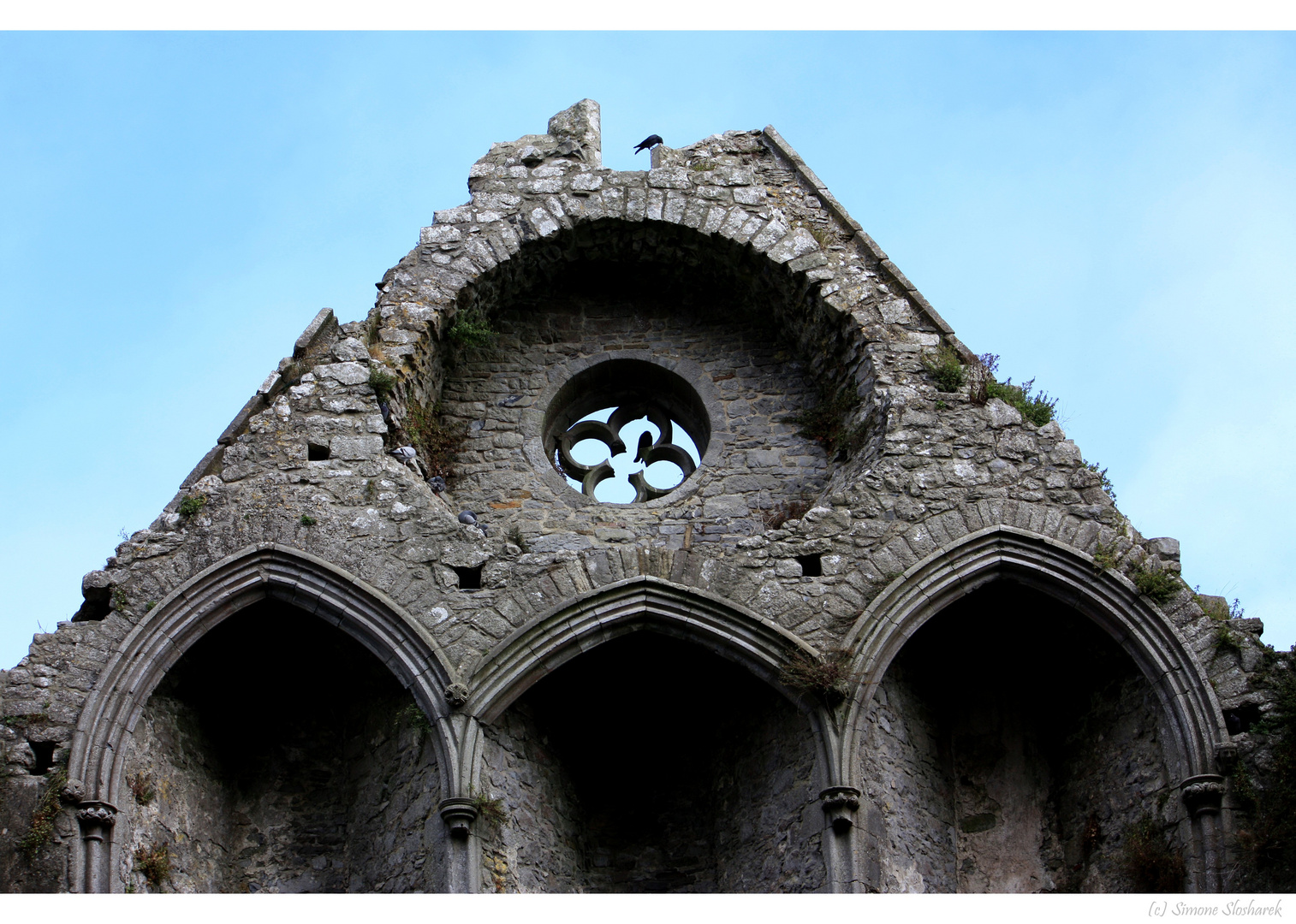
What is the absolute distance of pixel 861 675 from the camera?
10.7m

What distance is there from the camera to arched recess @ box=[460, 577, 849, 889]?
35.1 feet

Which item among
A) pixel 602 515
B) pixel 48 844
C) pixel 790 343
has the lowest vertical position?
pixel 48 844

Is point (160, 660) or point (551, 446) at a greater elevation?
point (551, 446)

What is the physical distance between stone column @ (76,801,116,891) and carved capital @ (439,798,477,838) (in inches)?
75.6

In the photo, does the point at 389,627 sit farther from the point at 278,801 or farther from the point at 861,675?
the point at 861,675

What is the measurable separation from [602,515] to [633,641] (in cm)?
142

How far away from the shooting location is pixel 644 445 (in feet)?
43.3

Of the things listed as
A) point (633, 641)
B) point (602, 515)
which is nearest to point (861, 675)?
point (633, 641)

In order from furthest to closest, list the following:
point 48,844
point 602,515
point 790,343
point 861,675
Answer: point 790,343, point 602,515, point 861,675, point 48,844

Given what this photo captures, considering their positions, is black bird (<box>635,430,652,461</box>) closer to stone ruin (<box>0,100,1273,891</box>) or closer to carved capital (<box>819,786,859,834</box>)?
stone ruin (<box>0,100,1273,891</box>)

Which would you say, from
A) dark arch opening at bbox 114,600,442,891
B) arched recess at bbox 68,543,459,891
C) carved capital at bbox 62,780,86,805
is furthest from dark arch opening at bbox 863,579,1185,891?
carved capital at bbox 62,780,86,805

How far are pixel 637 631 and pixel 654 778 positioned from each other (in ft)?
3.72

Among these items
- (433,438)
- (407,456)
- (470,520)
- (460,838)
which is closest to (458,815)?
(460,838)

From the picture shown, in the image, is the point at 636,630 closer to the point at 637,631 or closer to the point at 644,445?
the point at 637,631
